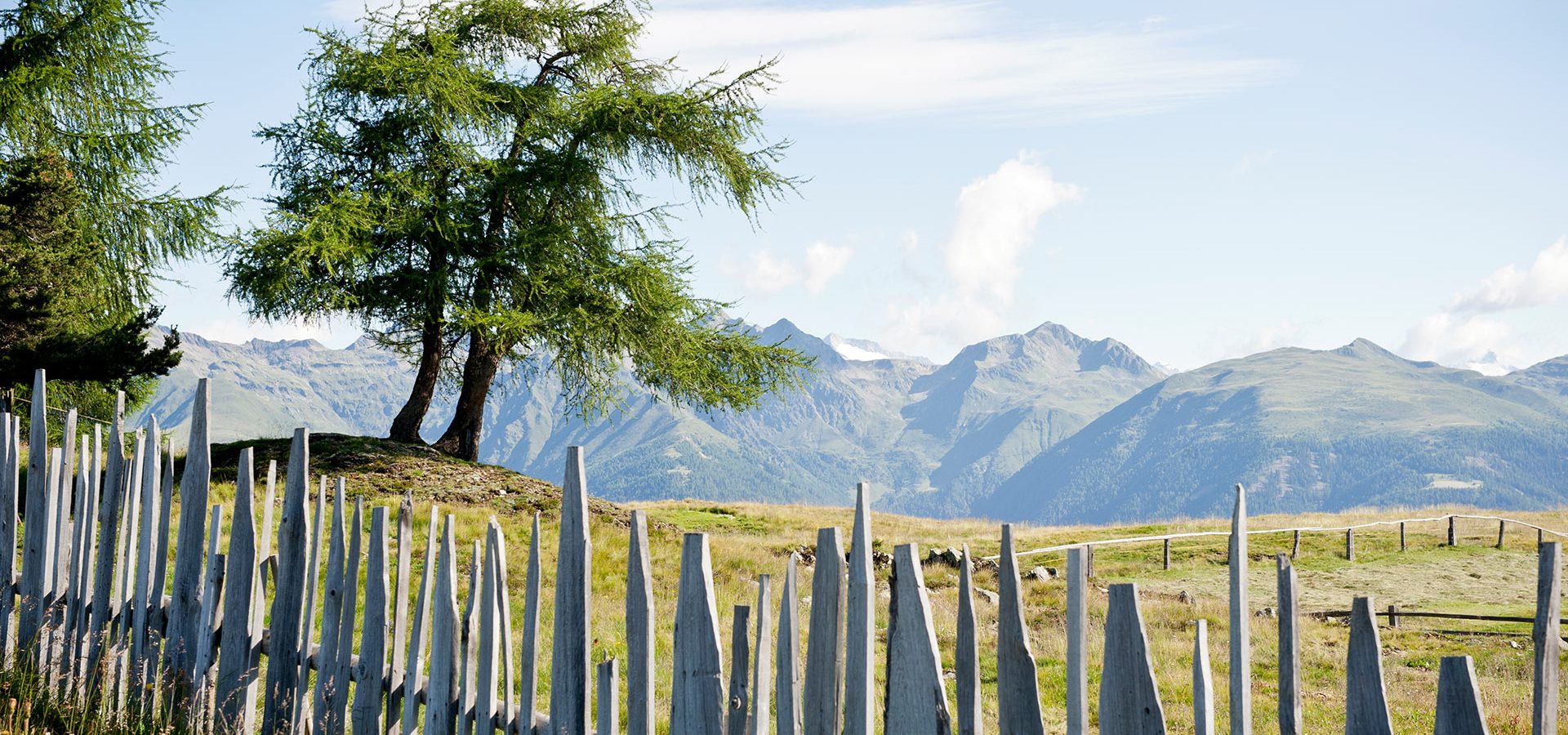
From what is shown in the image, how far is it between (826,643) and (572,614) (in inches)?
41.6

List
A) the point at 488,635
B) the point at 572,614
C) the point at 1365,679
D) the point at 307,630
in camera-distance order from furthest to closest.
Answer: the point at 307,630 → the point at 488,635 → the point at 572,614 → the point at 1365,679

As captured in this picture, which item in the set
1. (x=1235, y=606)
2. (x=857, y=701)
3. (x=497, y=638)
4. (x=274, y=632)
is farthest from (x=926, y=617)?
(x=274, y=632)

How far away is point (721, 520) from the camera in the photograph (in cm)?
2245

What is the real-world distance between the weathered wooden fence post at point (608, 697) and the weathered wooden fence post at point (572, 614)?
0.08 m

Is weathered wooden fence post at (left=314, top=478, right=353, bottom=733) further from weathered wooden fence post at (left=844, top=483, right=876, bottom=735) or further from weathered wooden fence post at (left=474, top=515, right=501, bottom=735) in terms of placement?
weathered wooden fence post at (left=844, top=483, right=876, bottom=735)

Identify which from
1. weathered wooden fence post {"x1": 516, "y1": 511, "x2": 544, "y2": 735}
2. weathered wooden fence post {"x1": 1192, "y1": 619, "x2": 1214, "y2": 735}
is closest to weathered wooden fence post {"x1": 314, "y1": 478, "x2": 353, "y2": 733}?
weathered wooden fence post {"x1": 516, "y1": 511, "x2": 544, "y2": 735}

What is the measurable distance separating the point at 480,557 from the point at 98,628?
139 inches

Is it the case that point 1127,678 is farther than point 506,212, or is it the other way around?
point 506,212

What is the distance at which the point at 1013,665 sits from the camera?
247 cm

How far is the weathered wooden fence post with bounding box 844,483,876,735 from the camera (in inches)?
105

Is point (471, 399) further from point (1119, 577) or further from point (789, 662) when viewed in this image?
point (789, 662)

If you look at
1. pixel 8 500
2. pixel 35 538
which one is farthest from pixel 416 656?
pixel 8 500

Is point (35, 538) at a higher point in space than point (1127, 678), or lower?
lower

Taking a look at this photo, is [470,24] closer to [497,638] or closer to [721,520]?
[721,520]
